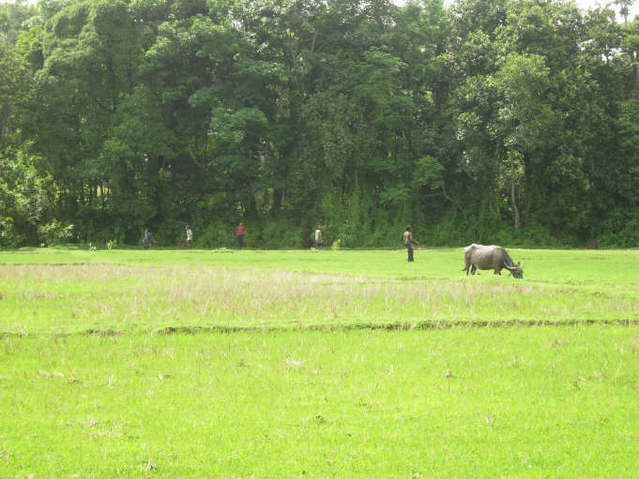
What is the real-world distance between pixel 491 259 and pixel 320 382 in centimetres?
1544

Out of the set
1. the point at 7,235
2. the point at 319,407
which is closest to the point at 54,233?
the point at 7,235

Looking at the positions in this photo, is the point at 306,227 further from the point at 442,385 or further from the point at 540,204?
the point at 442,385

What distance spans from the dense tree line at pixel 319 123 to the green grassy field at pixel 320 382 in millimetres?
26728

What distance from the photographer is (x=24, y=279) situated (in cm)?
2050

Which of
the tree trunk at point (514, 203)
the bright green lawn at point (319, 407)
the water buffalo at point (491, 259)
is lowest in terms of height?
the bright green lawn at point (319, 407)

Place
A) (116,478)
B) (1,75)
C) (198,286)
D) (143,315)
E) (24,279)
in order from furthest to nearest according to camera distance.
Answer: (1,75), (24,279), (198,286), (143,315), (116,478)

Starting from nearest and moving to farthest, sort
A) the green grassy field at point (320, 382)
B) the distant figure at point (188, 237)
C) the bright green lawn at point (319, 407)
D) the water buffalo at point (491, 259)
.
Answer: the bright green lawn at point (319, 407) → the green grassy field at point (320, 382) → the water buffalo at point (491, 259) → the distant figure at point (188, 237)

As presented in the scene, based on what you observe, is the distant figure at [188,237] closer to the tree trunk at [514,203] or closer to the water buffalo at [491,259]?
the tree trunk at [514,203]

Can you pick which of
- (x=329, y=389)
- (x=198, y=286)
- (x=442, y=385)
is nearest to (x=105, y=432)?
(x=329, y=389)

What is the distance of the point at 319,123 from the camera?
43156 millimetres

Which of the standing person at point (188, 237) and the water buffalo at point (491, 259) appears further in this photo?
the standing person at point (188, 237)

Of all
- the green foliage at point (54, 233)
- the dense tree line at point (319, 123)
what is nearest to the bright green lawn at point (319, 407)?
the dense tree line at point (319, 123)

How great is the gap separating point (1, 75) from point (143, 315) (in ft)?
118

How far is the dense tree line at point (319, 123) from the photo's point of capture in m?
42.0
